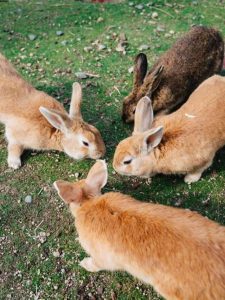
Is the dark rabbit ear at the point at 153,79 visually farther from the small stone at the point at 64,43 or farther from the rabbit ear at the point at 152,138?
the small stone at the point at 64,43

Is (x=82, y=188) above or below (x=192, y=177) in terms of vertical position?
above

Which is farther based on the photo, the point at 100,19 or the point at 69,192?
the point at 100,19

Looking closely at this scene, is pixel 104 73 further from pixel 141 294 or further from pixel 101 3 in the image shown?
pixel 141 294

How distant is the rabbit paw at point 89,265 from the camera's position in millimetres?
3855

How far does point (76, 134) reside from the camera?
4.55 meters

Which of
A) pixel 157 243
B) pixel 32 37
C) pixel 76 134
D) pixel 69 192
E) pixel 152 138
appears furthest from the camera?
pixel 32 37

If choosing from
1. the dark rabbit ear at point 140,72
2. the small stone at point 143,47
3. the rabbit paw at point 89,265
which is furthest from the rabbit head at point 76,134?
the small stone at point 143,47

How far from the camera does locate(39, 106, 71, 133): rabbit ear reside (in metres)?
4.36

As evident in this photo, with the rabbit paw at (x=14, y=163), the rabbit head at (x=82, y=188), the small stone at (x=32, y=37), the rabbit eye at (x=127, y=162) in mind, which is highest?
the rabbit head at (x=82, y=188)

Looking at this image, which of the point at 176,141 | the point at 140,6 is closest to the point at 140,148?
the point at 176,141

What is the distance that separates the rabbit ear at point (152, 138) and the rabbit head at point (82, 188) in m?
0.54

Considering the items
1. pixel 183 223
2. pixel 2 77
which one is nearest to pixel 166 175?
pixel 183 223

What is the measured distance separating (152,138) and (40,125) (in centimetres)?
127

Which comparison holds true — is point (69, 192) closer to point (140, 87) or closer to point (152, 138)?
point (152, 138)
